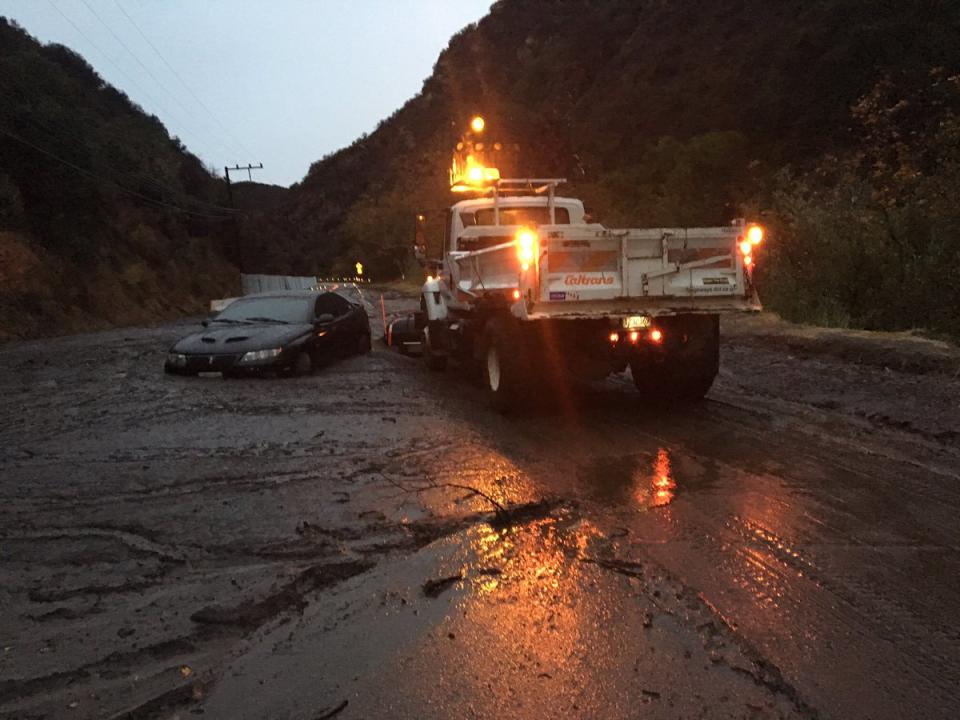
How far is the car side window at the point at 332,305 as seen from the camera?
13261 millimetres

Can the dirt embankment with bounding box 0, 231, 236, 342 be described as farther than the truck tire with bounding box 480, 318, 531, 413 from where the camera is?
Yes

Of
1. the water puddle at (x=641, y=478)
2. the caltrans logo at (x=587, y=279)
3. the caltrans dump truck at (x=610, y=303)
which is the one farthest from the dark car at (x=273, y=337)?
the water puddle at (x=641, y=478)

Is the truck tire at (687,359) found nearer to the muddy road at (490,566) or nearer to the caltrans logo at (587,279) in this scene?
the muddy road at (490,566)

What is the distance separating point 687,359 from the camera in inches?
336

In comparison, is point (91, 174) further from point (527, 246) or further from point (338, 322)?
point (527, 246)

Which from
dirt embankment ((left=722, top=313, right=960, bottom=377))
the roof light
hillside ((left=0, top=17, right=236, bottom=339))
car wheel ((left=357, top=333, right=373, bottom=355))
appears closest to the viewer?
the roof light

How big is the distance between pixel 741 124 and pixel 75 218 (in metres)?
34.5

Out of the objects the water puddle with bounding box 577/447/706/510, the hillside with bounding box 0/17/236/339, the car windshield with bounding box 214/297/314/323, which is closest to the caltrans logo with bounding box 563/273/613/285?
the water puddle with bounding box 577/447/706/510

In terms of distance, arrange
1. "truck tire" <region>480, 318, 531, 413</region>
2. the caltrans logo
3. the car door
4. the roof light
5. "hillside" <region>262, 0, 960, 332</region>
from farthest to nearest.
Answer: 1. "hillside" <region>262, 0, 960, 332</region>
2. the car door
3. "truck tire" <region>480, 318, 531, 413</region>
4. the caltrans logo
5. the roof light

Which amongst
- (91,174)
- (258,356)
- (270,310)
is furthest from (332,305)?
(91,174)

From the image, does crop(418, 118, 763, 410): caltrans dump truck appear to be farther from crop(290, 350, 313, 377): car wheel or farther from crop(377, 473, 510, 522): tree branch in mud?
crop(290, 350, 313, 377): car wheel

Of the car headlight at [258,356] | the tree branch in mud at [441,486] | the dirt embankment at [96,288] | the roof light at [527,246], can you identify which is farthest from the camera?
the dirt embankment at [96,288]

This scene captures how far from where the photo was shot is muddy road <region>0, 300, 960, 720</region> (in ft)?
9.98

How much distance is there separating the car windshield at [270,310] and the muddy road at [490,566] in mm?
4577
